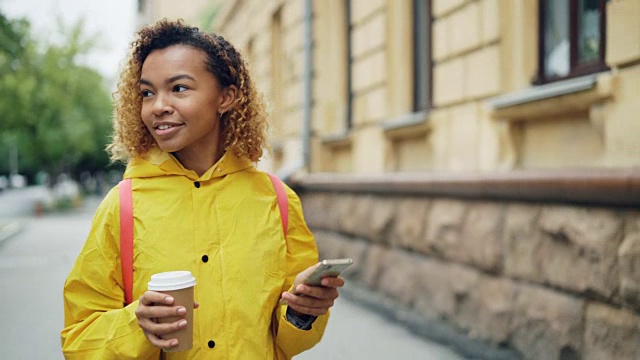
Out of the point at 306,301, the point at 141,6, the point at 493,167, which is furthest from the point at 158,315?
the point at 141,6

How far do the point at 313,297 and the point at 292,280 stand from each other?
0.18 meters

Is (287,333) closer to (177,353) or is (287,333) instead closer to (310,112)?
(177,353)

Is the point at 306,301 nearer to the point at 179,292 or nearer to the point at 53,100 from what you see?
the point at 179,292

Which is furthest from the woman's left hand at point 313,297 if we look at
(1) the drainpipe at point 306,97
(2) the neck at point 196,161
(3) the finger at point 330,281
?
A: (1) the drainpipe at point 306,97

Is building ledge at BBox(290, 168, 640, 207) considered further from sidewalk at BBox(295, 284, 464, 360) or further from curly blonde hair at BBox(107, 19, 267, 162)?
curly blonde hair at BBox(107, 19, 267, 162)

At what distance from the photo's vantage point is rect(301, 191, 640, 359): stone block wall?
3.68 m

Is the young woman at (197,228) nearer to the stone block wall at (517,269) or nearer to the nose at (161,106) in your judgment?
the nose at (161,106)

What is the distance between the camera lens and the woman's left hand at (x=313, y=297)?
171 centimetres

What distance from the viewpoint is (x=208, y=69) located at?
73.7 inches

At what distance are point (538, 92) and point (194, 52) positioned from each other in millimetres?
3456

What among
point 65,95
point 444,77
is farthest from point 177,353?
point 65,95

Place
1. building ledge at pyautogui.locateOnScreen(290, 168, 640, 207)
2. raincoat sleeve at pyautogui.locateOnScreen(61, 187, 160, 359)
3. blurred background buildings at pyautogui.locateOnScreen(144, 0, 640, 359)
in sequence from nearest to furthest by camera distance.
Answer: raincoat sleeve at pyautogui.locateOnScreen(61, 187, 160, 359) → building ledge at pyautogui.locateOnScreen(290, 168, 640, 207) → blurred background buildings at pyautogui.locateOnScreen(144, 0, 640, 359)

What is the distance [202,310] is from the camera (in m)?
1.75

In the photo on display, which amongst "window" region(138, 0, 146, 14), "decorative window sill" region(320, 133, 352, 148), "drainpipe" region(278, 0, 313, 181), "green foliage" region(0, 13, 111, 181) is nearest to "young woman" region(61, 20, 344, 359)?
"decorative window sill" region(320, 133, 352, 148)
